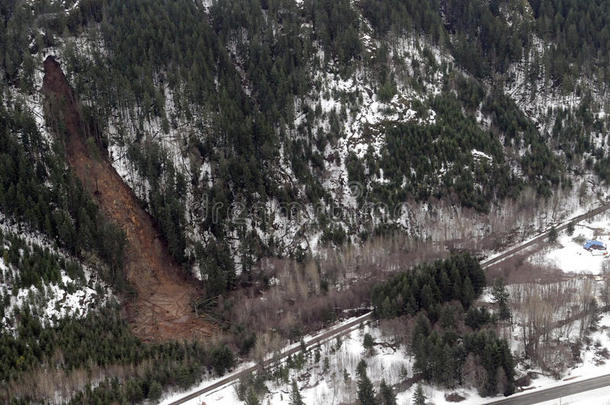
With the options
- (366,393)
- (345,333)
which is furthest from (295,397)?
(345,333)

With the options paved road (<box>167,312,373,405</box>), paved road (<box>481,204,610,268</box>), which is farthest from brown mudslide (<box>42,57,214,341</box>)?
paved road (<box>481,204,610,268</box>)

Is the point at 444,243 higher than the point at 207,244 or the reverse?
the reverse

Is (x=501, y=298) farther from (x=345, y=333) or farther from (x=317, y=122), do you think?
(x=317, y=122)

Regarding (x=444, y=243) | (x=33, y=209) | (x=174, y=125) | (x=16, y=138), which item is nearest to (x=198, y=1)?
(x=174, y=125)

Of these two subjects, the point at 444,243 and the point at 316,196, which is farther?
the point at 316,196

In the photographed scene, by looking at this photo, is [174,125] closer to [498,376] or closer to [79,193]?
[79,193]

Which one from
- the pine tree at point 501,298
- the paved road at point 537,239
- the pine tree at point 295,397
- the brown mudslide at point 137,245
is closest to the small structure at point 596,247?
the paved road at point 537,239
